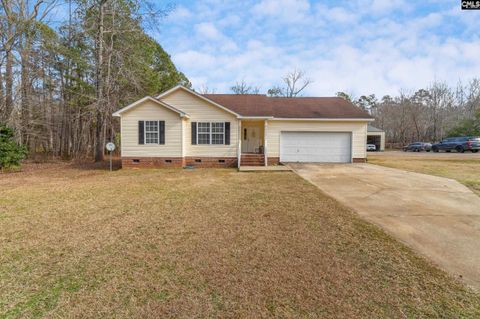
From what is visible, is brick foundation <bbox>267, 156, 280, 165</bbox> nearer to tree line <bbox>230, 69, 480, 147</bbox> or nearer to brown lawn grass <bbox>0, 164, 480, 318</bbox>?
brown lawn grass <bbox>0, 164, 480, 318</bbox>

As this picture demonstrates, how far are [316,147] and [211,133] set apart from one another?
651 cm

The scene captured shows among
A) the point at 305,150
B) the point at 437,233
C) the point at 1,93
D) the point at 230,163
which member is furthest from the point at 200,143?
the point at 1,93

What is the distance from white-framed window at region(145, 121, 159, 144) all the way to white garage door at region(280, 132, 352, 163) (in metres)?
7.33

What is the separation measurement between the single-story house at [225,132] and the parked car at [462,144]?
62.6 ft

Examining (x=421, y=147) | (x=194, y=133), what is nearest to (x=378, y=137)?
(x=421, y=147)

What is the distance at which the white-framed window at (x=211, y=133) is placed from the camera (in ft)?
45.0

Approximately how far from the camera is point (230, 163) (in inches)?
544

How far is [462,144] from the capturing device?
25688 millimetres

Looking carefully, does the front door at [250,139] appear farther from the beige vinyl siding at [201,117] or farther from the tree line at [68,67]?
the tree line at [68,67]

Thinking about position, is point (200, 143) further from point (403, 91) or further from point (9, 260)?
point (403, 91)

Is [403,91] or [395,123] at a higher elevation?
[403,91]

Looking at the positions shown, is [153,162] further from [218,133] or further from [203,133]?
[218,133]

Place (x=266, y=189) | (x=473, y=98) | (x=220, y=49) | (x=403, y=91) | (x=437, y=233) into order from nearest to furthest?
(x=437, y=233) → (x=266, y=189) → (x=220, y=49) → (x=473, y=98) → (x=403, y=91)

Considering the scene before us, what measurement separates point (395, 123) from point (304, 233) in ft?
164
